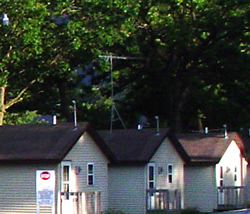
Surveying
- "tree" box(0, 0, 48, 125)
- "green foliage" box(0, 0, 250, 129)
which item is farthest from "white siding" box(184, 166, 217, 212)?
"tree" box(0, 0, 48, 125)

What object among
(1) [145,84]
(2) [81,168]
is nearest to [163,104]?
(1) [145,84]

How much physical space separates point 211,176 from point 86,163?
10.5 metres

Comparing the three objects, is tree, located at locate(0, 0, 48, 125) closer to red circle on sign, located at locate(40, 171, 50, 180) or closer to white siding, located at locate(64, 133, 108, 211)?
white siding, located at locate(64, 133, 108, 211)

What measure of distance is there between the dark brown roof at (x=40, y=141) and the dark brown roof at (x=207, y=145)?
8676 mm

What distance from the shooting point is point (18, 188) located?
30.4m

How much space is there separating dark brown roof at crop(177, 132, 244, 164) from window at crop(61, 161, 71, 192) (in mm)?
10319

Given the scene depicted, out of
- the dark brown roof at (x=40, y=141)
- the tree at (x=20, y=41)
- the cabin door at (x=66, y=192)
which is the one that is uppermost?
the tree at (x=20, y=41)

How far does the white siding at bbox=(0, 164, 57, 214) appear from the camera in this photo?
99.0 ft

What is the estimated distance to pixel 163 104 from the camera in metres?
55.8

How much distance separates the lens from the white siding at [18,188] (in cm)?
3019

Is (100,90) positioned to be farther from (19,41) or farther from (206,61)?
(19,41)

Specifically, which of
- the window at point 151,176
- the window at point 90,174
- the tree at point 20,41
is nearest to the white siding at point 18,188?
the window at point 90,174

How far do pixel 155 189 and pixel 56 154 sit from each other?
21.4 ft

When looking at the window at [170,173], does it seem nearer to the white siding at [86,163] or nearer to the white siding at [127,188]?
the white siding at [127,188]
